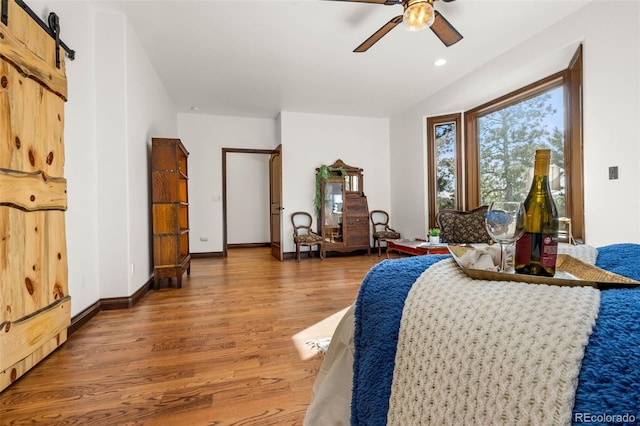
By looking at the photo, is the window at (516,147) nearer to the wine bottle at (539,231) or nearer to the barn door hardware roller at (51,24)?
the wine bottle at (539,231)

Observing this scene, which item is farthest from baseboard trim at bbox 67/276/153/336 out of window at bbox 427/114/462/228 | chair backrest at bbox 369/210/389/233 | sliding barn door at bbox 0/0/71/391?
window at bbox 427/114/462/228

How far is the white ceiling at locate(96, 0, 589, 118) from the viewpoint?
8.48 feet

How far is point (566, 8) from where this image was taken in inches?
104

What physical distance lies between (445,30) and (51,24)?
2.84 m

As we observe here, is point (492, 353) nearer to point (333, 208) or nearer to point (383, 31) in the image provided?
point (383, 31)

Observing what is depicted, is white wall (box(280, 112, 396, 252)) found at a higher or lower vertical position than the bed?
higher

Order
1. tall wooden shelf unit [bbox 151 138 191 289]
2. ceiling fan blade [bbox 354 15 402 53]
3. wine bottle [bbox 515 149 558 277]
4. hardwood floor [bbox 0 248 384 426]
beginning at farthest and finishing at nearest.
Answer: tall wooden shelf unit [bbox 151 138 191 289]
ceiling fan blade [bbox 354 15 402 53]
hardwood floor [bbox 0 248 384 426]
wine bottle [bbox 515 149 558 277]

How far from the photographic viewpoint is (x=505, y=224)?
28.5 inches

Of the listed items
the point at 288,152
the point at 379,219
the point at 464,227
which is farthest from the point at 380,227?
the point at 288,152

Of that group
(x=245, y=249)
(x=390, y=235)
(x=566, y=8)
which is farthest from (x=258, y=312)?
(x=245, y=249)

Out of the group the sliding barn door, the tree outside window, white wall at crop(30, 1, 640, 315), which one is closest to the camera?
the sliding barn door

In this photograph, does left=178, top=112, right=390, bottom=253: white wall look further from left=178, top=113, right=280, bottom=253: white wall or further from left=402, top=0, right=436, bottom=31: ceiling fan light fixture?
left=402, top=0, right=436, bottom=31: ceiling fan light fixture

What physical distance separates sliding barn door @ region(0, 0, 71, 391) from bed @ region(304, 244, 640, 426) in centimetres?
173

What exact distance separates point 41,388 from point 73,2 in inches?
102
